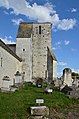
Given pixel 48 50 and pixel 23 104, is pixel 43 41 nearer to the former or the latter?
pixel 48 50

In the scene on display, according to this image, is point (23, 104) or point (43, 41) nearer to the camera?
point (23, 104)

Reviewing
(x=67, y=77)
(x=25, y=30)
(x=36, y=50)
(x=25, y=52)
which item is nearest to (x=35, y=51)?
(x=36, y=50)

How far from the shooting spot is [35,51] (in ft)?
149

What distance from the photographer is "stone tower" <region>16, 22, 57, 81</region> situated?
43.8m

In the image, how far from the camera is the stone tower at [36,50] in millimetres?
43844

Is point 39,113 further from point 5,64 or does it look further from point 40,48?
point 40,48

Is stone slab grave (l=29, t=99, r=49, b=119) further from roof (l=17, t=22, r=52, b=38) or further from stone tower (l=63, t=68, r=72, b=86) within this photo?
roof (l=17, t=22, r=52, b=38)

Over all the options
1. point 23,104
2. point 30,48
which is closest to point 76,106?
point 23,104

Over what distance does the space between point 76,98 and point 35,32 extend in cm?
3145

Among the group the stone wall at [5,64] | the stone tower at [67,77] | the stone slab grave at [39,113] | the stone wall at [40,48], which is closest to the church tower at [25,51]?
the stone wall at [40,48]

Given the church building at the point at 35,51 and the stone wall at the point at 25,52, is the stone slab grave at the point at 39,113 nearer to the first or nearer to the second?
the church building at the point at 35,51

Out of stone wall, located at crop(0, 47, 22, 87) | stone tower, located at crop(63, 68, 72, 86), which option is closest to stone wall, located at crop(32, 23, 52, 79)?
stone wall, located at crop(0, 47, 22, 87)

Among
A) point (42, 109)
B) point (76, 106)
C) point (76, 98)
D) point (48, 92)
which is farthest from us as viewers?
point (48, 92)

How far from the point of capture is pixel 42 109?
10.4 meters
